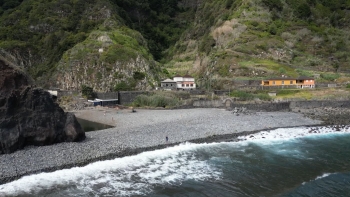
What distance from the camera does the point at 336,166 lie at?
68.9 ft

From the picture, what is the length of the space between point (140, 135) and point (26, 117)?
1022 centimetres

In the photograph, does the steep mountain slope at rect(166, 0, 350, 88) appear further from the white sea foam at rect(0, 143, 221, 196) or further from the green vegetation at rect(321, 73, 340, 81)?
the white sea foam at rect(0, 143, 221, 196)

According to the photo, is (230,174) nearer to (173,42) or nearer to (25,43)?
(25,43)

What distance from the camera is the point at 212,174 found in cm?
1941

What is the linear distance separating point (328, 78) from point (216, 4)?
235ft

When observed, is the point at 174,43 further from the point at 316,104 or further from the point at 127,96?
the point at 316,104

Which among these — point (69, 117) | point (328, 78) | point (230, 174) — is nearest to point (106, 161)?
point (69, 117)

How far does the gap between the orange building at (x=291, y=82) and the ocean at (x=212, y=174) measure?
106ft

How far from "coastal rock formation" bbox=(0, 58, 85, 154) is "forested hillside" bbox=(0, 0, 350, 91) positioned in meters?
40.5

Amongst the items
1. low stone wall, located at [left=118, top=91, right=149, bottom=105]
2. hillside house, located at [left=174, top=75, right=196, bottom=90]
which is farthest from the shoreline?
hillside house, located at [left=174, top=75, right=196, bottom=90]

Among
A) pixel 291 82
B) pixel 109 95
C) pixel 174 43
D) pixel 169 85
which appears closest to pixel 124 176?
pixel 109 95

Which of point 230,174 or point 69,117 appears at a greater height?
point 69,117

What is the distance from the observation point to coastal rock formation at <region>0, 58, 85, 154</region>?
22.4 m

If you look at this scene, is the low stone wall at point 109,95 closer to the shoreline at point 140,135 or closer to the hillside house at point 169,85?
the shoreline at point 140,135
